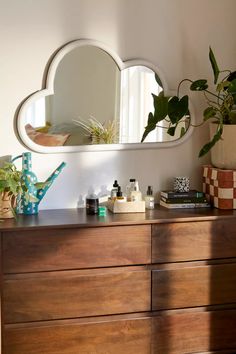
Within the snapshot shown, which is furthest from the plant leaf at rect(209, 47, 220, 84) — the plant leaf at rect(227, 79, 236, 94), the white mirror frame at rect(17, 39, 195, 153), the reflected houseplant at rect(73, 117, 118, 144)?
the reflected houseplant at rect(73, 117, 118, 144)

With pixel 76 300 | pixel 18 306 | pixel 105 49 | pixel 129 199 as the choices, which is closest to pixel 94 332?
pixel 76 300

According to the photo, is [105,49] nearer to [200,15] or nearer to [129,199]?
[200,15]

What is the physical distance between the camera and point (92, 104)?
2725mm

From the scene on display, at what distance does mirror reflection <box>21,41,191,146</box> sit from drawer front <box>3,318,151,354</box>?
0.84m

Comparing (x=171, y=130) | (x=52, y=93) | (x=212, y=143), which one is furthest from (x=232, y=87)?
(x=52, y=93)

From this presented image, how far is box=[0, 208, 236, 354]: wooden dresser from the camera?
2.38 metres

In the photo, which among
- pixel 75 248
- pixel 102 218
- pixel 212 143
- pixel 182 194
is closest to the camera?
pixel 75 248

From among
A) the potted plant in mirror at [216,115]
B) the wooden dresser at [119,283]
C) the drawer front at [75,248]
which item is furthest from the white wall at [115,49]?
the drawer front at [75,248]

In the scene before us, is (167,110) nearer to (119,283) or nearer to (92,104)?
(92,104)

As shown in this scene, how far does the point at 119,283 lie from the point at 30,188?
0.57 m

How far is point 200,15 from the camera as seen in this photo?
9.32 feet

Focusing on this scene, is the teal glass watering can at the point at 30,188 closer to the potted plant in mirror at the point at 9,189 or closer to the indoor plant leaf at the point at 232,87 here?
the potted plant in mirror at the point at 9,189

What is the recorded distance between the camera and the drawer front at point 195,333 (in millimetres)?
2551

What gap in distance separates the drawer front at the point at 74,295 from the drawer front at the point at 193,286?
0.06 metres
